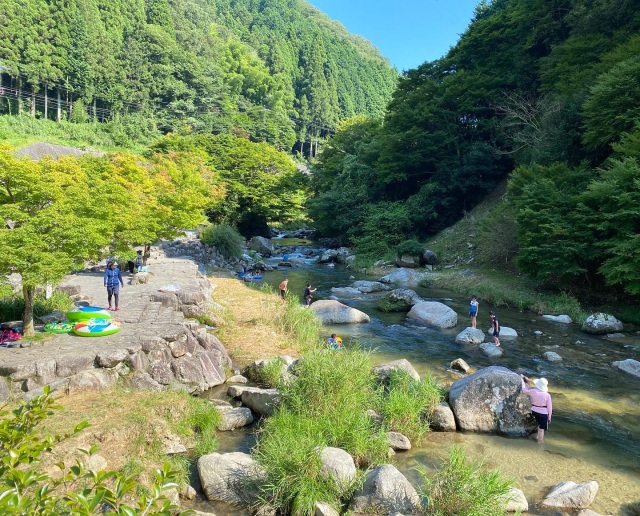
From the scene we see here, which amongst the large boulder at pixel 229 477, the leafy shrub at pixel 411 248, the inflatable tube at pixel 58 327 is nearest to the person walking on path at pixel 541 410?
the large boulder at pixel 229 477

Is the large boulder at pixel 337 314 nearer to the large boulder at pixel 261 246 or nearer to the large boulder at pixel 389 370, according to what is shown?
the large boulder at pixel 389 370

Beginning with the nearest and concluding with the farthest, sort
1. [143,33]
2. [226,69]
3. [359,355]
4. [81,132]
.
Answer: [359,355]
[81,132]
[143,33]
[226,69]

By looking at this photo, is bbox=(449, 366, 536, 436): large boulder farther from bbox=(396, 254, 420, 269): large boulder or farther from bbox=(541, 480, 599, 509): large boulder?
bbox=(396, 254, 420, 269): large boulder

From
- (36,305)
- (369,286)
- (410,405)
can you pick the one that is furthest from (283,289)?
(410,405)

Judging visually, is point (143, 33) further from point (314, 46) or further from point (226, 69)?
point (314, 46)

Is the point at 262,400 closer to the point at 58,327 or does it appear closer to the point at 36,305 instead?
the point at 58,327

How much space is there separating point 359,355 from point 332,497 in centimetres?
426

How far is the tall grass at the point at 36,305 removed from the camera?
1136 cm

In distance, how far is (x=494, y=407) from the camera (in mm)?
9297

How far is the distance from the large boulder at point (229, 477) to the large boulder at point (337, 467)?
98cm

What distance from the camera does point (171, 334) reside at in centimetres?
1112

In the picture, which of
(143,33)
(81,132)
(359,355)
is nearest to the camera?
(359,355)

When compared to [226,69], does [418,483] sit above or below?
below

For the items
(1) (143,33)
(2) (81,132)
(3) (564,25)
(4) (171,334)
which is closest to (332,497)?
(4) (171,334)
